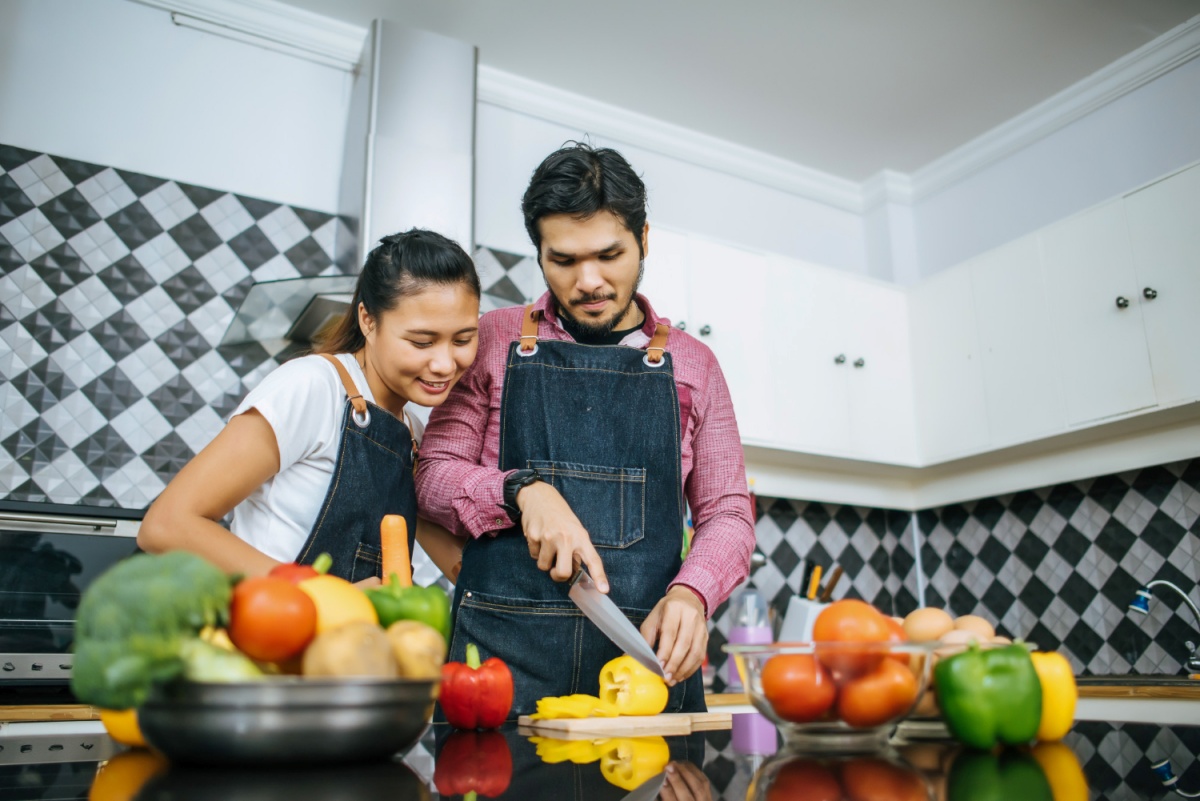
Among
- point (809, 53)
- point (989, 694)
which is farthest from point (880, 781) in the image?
point (809, 53)

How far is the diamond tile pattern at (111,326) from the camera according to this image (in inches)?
86.9

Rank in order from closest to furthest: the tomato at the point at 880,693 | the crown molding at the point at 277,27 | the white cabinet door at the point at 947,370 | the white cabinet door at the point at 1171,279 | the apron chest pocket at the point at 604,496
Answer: the tomato at the point at 880,693, the apron chest pocket at the point at 604,496, the white cabinet door at the point at 1171,279, the crown molding at the point at 277,27, the white cabinet door at the point at 947,370

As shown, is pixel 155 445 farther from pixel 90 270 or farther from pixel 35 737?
pixel 35 737

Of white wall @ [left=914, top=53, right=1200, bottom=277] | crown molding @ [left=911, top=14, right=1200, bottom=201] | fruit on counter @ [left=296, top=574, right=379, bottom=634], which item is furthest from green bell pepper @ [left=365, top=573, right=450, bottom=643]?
crown molding @ [left=911, top=14, right=1200, bottom=201]

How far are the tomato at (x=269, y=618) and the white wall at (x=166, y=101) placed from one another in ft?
7.65

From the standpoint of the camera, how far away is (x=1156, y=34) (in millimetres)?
2809

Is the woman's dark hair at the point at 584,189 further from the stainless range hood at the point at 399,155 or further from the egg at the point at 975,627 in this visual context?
the stainless range hood at the point at 399,155

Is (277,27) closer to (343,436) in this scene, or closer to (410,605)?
(343,436)

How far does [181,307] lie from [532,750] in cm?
202

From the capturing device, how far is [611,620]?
1.07 m

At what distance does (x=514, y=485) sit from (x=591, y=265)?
364 mm

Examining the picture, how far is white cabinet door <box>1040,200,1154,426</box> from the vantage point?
2432mm

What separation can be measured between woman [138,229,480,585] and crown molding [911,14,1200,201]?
2620 millimetres

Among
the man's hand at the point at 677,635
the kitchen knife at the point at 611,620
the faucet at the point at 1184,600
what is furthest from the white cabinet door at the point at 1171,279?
the kitchen knife at the point at 611,620
